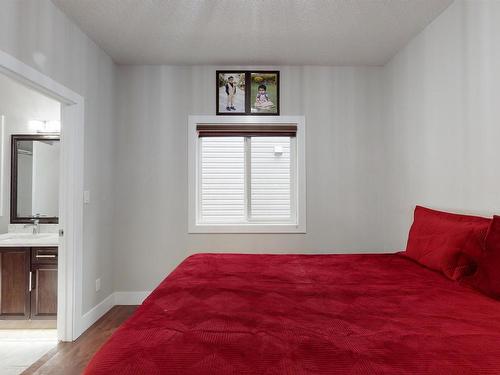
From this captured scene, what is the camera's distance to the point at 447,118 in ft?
8.20

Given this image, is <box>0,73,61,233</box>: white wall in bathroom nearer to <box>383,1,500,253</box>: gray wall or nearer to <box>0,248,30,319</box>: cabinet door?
<box>0,248,30,319</box>: cabinet door

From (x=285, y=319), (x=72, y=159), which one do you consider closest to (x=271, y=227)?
(x=72, y=159)

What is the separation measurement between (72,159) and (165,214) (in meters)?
1.18

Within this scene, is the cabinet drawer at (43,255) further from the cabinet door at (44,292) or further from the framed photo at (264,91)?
the framed photo at (264,91)

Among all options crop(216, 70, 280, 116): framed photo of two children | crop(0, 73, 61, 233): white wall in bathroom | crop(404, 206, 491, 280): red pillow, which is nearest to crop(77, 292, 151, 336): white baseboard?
crop(0, 73, 61, 233): white wall in bathroom

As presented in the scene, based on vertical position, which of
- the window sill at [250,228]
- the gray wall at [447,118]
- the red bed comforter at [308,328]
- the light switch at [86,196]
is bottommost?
the red bed comforter at [308,328]

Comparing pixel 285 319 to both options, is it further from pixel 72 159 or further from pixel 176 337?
pixel 72 159

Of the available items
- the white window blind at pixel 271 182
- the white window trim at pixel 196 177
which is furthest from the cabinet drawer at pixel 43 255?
the white window blind at pixel 271 182

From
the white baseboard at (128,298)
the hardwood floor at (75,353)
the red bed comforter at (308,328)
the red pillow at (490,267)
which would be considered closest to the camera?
the red bed comforter at (308,328)

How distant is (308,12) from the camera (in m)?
2.55

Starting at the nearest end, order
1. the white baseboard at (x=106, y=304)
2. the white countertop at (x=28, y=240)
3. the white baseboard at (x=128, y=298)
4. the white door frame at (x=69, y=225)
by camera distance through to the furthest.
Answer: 1. the white door frame at (x=69, y=225)
2. the white baseboard at (x=106, y=304)
3. the white countertop at (x=28, y=240)
4. the white baseboard at (x=128, y=298)

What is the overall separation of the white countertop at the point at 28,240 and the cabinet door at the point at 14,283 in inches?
→ 2.9

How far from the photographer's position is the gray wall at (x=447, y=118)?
6.81 feet

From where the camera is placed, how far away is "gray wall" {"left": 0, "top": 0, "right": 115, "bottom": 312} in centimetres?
208
